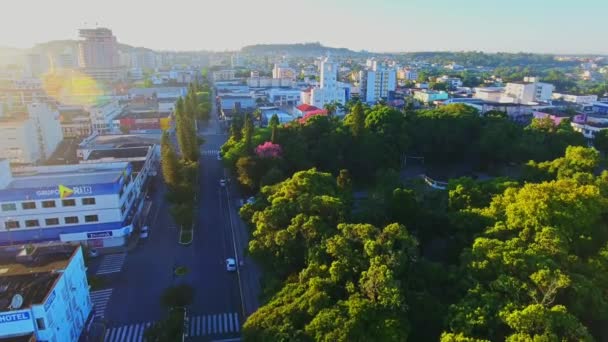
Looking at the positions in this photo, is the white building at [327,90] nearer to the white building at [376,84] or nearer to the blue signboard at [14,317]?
the white building at [376,84]

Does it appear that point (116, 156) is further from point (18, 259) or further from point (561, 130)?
point (561, 130)

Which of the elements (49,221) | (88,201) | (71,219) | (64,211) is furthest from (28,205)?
(88,201)

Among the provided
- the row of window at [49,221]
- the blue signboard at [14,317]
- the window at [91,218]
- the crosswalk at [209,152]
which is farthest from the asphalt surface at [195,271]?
the crosswalk at [209,152]

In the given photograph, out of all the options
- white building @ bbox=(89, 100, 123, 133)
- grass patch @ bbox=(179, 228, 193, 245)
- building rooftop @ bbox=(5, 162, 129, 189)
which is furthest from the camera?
white building @ bbox=(89, 100, 123, 133)

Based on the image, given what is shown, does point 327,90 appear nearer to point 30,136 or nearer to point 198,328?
point 30,136

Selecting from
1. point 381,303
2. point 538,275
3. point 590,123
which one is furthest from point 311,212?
point 590,123

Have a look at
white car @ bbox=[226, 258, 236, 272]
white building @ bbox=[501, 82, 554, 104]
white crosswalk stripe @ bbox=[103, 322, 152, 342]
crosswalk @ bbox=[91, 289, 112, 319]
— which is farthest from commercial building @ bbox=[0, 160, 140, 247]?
white building @ bbox=[501, 82, 554, 104]

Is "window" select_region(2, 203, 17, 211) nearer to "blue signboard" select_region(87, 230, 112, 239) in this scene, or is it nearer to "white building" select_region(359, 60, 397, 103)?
"blue signboard" select_region(87, 230, 112, 239)
